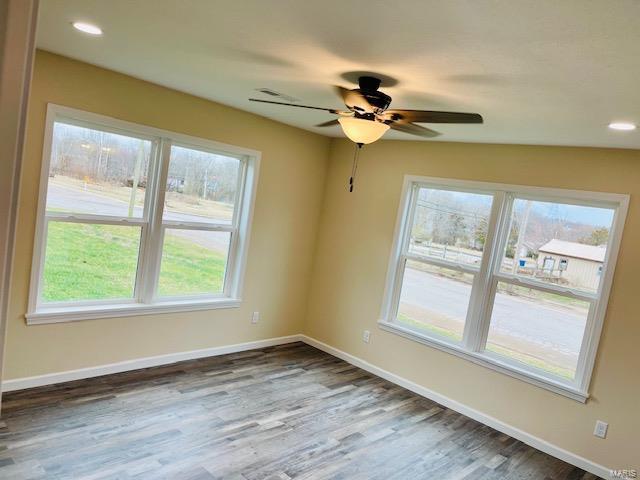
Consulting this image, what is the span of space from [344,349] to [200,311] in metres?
1.62

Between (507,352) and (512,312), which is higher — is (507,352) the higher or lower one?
the lower one

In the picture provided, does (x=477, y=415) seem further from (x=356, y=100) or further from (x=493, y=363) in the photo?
(x=356, y=100)

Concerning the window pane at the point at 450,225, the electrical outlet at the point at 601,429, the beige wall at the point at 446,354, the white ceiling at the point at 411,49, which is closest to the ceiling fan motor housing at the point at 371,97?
the white ceiling at the point at 411,49

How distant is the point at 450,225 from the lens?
4.30 meters

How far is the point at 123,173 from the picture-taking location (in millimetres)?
3689

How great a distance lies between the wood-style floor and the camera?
8.96 feet

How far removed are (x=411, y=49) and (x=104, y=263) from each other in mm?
2959

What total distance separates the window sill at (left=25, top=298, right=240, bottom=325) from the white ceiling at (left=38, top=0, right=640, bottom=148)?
1.84 metres

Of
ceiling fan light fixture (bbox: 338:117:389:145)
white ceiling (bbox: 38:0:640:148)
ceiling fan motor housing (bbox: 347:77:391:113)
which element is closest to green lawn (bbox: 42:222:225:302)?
white ceiling (bbox: 38:0:640:148)

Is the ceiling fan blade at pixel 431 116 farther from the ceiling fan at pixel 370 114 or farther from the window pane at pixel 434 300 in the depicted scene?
the window pane at pixel 434 300

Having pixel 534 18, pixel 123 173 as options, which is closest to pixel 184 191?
pixel 123 173

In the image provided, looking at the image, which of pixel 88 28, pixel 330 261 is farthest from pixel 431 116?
pixel 330 261

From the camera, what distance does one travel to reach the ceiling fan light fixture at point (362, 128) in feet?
7.85

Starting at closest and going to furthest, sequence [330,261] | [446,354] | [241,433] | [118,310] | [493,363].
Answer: [241,433] < [118,310] < [493,363] < [446,354] < [330,261]
